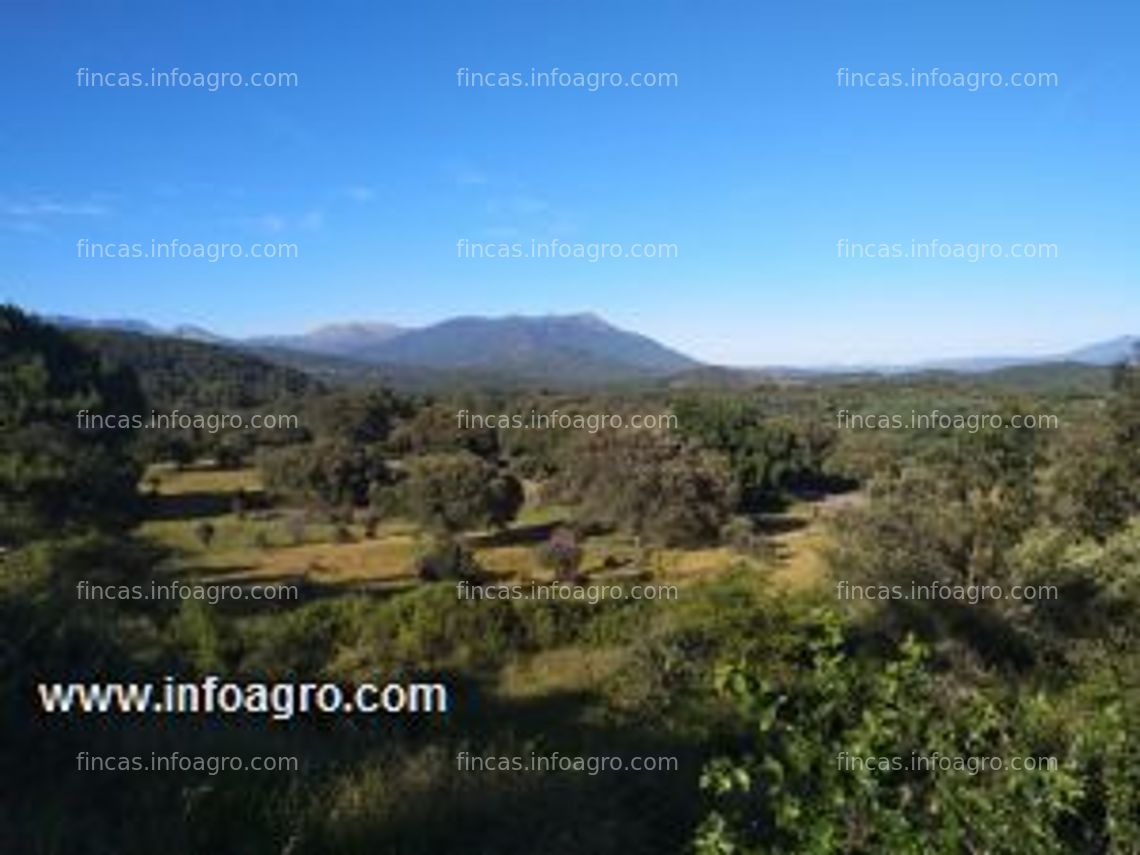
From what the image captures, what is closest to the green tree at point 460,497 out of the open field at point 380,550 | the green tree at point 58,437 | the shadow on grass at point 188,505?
the open field at point 380,550

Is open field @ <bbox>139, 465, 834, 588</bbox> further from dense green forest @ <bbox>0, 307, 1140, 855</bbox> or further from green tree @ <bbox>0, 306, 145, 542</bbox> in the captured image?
green tree @ <bbox>0, 306, 145, 542</bbox>

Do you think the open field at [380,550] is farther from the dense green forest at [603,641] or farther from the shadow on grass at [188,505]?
the dense green forest at [603,641]

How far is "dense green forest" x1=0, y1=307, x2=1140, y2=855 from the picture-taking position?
6.78 meters

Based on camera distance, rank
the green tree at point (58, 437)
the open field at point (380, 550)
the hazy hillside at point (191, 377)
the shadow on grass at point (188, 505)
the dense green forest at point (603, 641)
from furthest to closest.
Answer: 1. the hazy hillside at point (191, 377)
2. the shadow on grass at point (188, 505)
3. the green tree at point (58, 437)
4. the open field at point (380, 550)
5. the dense green forest at point (603, 641)

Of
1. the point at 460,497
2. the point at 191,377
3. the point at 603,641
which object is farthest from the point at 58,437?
the point at 191,377

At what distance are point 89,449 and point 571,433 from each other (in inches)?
1113

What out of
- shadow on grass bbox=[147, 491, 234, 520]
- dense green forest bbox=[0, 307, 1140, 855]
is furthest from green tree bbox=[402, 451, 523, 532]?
shadow on grass bbox=[147, 491, 234, 520]

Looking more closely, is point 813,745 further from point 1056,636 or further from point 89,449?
point 89,449

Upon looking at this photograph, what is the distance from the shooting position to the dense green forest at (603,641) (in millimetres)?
6777

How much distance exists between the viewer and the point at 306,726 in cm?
1461

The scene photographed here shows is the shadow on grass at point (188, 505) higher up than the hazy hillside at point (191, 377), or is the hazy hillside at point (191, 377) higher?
the hazy hillside at point (191, 377)

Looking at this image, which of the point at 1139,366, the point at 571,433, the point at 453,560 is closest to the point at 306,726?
the point at 453,560

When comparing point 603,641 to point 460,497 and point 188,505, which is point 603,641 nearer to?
point 460,497

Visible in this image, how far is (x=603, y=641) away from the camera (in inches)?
1105
